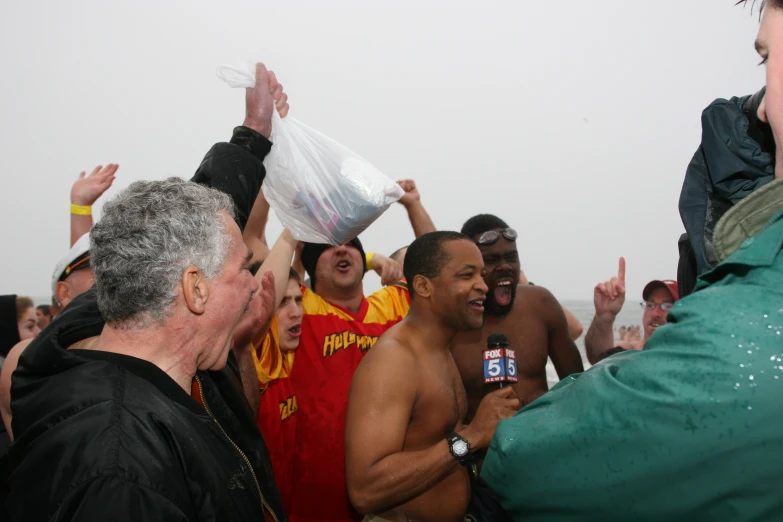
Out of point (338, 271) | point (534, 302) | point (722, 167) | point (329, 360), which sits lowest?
point (329, 360)

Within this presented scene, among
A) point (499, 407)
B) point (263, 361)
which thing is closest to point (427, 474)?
point (499, 407)

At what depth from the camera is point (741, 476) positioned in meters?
0.91

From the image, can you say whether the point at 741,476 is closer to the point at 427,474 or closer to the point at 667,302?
the point at 427,474

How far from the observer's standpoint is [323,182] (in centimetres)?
287

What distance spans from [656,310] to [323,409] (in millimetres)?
2795

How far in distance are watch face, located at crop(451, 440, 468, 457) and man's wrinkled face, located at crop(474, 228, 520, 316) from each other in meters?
1.55

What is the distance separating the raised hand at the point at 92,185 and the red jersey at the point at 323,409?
4.39 feet

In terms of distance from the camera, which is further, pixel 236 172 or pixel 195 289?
pixel 236 172

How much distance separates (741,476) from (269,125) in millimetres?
2276

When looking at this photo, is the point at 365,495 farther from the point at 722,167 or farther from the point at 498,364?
the point at 722,167

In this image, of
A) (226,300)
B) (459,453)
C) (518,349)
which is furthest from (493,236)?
(226,300)

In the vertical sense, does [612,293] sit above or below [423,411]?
above

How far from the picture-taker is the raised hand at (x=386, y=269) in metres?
4.75

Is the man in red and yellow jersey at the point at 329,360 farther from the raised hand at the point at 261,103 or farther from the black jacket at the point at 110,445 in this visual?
the black jacket at the point at 110,445
